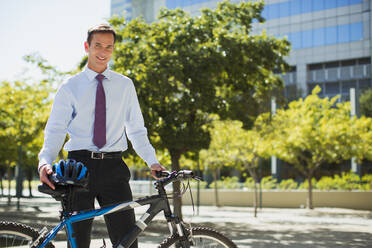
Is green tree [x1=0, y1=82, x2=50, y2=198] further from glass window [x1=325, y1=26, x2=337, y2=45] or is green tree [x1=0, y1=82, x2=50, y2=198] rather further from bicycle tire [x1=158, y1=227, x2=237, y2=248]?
glass window [x1=325, y1=26, x2=337, y2=45]

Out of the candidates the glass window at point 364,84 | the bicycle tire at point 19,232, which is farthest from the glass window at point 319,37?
the bicycle tire at point 19,232

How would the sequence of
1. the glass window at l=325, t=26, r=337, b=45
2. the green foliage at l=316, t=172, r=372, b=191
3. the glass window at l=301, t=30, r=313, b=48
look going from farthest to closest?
the glass window at l=301, t=30, r=313, b=48 → the glass window at l=325, t=26, r=337, b=45 → the green foliage at l=316, t=172, r=372, b=191

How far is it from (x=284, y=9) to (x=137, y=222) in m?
47.7

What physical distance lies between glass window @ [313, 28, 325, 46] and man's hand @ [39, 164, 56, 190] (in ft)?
153

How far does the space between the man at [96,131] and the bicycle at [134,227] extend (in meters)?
0.17

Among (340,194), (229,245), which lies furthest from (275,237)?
(340,194)

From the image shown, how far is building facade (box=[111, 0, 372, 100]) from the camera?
1780 inches

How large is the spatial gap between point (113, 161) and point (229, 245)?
0.91 metres

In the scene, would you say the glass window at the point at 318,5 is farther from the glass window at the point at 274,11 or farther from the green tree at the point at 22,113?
the green tree at the point at 22,113

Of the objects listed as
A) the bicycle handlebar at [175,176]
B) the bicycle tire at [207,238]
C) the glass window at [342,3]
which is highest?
the glass window at [342,3]

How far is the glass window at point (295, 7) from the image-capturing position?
47.4 m

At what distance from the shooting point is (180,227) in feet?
9.96

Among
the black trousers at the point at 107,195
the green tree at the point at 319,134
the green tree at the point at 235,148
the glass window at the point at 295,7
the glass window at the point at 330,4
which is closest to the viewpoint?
the black trousers at the point at 107,195

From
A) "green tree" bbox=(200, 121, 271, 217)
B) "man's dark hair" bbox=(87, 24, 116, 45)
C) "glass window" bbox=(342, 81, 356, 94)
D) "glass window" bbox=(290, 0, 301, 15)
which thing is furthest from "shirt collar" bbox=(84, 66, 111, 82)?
"glass window" bbox=(342, 81, 356, 94)
